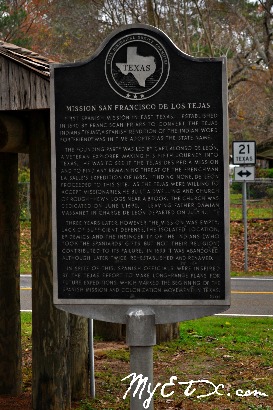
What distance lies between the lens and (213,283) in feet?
15.7

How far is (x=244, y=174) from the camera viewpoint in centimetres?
1648

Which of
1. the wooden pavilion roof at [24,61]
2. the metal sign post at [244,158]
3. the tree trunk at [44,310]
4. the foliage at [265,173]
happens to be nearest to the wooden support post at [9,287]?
the tree trunk at [44,310]

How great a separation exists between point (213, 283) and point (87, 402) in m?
2.29

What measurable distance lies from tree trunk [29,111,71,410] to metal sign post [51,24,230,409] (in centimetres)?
115


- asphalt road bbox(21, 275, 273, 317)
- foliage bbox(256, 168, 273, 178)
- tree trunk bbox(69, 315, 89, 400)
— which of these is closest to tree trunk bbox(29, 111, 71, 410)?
tree trunk bbox(69, 315, 89, 400)

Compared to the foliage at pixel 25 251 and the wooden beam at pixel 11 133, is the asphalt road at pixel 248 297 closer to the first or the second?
the foliage at pixel 25 251

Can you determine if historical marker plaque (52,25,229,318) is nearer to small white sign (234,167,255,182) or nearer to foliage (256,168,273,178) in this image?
small white sign (234,167,255,182)

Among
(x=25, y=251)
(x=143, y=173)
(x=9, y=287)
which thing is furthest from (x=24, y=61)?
(x=25, y=251)

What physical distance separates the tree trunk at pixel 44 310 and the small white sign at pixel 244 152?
34.6 feet

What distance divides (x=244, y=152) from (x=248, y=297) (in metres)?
3.65

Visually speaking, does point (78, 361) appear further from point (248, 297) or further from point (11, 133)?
point (248, 297)

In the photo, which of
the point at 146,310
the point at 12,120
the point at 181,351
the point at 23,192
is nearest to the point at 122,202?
the point at 146,310

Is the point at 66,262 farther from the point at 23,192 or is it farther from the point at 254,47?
the point at 254,47

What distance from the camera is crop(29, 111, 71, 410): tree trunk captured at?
19.8 feet
